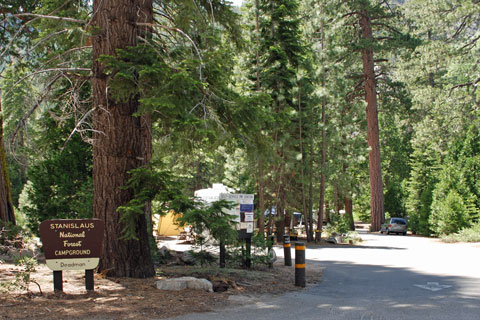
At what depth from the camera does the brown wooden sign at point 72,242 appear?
302 inches

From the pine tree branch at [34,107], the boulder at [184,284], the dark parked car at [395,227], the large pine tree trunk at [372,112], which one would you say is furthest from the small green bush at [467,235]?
the pine tree branch at [34,107]

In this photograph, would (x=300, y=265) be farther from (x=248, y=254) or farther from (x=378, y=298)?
(x=248, y=254)

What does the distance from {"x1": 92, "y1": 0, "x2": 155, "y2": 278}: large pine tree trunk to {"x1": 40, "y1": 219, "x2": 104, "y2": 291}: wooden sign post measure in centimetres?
99

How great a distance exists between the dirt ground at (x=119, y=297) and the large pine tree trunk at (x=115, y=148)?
1.45 feet

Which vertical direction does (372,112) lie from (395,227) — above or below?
above

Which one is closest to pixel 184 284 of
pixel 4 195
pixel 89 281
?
pixel 89 281

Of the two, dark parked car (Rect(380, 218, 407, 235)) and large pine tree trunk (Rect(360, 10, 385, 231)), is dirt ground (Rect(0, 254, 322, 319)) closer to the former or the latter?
large pine tree trunk (Rect(360, 10, 385, 231))

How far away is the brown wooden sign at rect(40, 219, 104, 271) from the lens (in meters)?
7.68

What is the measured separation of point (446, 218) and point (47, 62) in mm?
25864

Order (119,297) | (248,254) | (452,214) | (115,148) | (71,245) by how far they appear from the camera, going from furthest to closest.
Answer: (452,214)
(248,254)
(115,148)
(71,245)
(119,297)

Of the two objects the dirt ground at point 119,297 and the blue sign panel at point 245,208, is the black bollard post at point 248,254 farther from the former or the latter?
the dirt ground at point 119,297

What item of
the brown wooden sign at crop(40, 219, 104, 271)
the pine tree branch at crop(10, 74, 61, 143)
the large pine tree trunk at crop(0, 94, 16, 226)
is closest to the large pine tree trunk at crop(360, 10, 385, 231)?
the large pine tree trunk at crop(0, 94, 16, 226)

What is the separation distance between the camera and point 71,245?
7836 millimetres

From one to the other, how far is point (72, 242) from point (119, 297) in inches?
48.6
